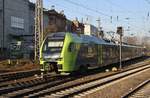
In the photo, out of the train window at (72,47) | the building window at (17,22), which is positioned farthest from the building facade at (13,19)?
the train window at (72,47)

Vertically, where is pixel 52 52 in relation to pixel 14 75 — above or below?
above

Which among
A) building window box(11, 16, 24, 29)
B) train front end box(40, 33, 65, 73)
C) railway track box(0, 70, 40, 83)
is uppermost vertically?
building window box(11, 16, 24, 29)

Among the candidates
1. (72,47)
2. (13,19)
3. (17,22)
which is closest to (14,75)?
(72,47)

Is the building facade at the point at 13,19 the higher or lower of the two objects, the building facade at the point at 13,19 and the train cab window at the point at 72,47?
the higher

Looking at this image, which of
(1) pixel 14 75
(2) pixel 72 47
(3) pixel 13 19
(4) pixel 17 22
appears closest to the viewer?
(2) pixel 72 47

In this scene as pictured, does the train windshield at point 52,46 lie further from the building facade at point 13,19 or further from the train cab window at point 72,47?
the building facade at point 13,19

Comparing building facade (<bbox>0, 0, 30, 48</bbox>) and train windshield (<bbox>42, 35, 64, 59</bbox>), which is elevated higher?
building facade (<bbox>0, 0, 30, 48</bbox>)

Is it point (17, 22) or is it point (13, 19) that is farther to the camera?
point (17, 22)

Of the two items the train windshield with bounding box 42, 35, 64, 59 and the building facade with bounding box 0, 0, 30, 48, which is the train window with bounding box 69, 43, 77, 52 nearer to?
the train windshield with bounding box 42, 35, 64, 59

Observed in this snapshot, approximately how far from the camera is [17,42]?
59.2 meters

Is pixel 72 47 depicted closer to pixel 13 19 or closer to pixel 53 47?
pixel 53 47

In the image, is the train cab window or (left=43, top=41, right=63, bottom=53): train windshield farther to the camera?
the train cab window

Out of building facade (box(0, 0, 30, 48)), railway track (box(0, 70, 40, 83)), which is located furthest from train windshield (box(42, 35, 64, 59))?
building facade (box(0, 0, 30, 48))

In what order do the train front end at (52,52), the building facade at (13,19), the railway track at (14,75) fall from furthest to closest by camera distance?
the building facade at (13,19) → the railway track at (14,75) → the train front end at (52,52)
